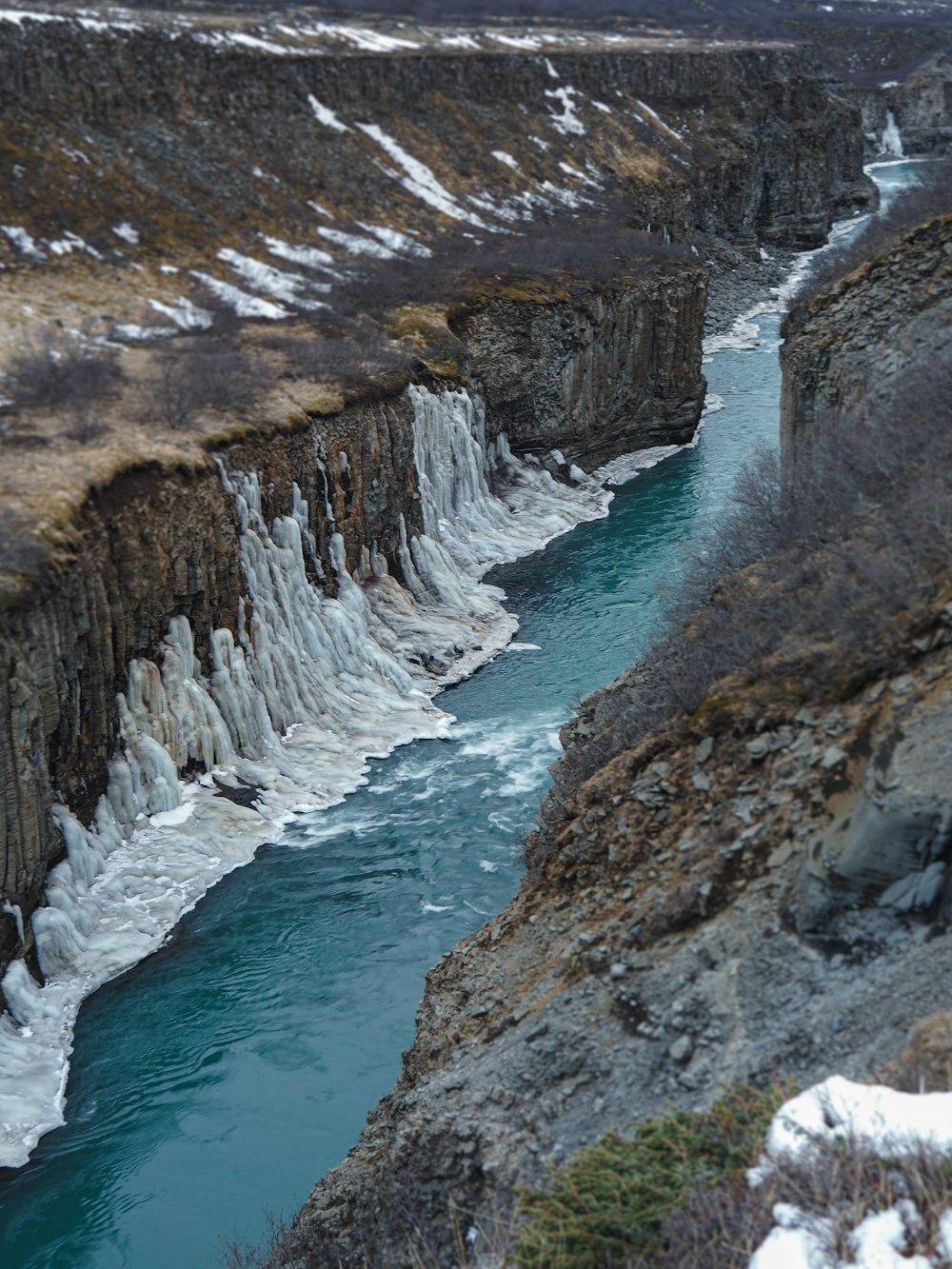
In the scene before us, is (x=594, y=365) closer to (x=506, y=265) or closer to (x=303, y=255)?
(x=506, y=265)

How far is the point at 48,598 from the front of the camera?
29094 mm

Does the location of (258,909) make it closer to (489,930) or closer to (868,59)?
(489,930)

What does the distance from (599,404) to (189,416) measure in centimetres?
2622

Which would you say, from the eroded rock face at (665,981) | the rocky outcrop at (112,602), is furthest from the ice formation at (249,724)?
the eroded rock face at (665,981)

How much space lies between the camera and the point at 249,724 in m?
35.5

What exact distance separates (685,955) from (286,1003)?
1482 cm

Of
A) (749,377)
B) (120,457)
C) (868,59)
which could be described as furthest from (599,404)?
(868,59)


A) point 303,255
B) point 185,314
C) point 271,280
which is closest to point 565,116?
point 303,255

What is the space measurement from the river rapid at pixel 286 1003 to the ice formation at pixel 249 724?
70 centimetres

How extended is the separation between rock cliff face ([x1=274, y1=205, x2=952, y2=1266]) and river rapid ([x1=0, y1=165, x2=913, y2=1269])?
7.03 m

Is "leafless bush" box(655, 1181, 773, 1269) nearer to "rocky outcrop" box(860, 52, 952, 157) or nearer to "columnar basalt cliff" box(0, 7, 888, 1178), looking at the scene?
"columnar basalt cliff" box(0, 7, 888, 1178)

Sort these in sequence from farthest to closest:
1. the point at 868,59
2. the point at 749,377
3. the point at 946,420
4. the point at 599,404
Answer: the point at 868,59, the point at 749,377, the point at 599,404, the point at 946,420

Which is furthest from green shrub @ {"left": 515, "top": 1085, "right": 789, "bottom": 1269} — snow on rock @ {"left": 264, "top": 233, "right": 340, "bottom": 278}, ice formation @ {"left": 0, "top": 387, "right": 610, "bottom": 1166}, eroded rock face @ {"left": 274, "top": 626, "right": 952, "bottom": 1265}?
snow on rock @ {"left": 264, "top": 233, "right": 340, "bottom": 278}

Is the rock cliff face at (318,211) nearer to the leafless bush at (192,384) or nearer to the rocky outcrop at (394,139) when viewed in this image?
the rocky outcrop at (394,139)
